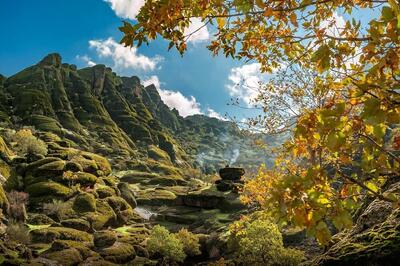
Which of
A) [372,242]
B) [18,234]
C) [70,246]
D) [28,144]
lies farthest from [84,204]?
[372,242]

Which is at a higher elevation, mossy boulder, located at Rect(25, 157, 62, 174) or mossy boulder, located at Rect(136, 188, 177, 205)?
mossy boulder, located at Rect(25, 157, 62, 174)

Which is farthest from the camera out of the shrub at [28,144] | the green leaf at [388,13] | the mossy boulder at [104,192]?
the shrub at [28,144]

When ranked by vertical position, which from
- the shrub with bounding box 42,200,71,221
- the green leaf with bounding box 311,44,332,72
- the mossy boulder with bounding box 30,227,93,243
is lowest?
the green leaf with bounding box 311,44,332,72

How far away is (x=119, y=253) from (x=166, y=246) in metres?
5.19

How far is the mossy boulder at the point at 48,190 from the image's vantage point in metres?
64.2

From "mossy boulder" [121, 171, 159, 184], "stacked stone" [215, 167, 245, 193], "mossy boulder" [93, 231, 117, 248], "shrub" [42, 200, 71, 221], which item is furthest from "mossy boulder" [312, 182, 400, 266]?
"mossy boulder" [121, 171, 159, 184]

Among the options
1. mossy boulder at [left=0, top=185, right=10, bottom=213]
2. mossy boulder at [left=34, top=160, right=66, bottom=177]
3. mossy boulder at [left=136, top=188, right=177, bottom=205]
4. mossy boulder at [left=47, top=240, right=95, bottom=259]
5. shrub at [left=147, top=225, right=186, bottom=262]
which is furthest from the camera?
mossy boulder at [left=136, top=188, right=177, bottom=205]

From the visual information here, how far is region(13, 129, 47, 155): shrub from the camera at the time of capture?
85250mm

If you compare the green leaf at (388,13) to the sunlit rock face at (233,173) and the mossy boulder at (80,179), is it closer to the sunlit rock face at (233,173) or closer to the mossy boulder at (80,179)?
the mossy boulder at (80,179)

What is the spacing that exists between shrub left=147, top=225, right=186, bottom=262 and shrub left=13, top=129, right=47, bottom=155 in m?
49.6

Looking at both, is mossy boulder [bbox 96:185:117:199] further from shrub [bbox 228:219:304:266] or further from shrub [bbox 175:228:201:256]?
shrub [bbox 228:219:304:266]

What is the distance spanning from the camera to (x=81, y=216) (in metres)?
58.3

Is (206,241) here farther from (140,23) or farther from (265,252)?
(140,23)

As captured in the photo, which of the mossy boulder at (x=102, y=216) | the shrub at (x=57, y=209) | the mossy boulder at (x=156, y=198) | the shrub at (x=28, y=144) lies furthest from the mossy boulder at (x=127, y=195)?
the shrub at (x=57, y=209)
